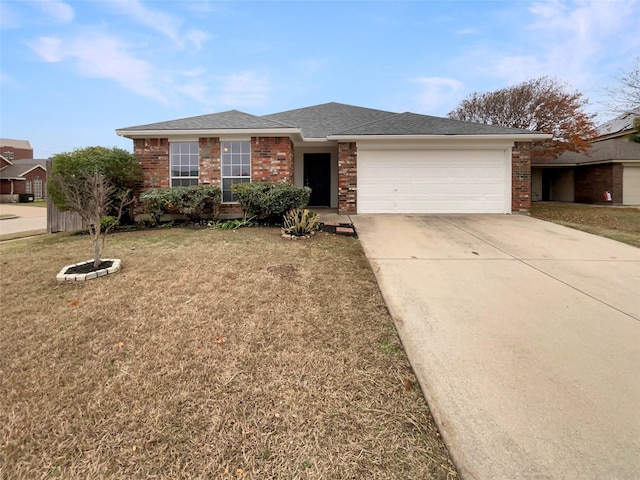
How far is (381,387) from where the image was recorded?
2.59m

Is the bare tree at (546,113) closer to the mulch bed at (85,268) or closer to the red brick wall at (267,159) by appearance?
the red brick wall at (267,159)

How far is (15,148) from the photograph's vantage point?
5659cm

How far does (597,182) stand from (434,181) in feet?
48.4

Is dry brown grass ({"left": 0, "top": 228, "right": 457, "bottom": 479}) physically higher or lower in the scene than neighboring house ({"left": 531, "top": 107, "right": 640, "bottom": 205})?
lower

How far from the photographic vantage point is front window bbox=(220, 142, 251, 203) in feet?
35.1

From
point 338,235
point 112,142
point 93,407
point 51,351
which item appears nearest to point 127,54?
point 112,142

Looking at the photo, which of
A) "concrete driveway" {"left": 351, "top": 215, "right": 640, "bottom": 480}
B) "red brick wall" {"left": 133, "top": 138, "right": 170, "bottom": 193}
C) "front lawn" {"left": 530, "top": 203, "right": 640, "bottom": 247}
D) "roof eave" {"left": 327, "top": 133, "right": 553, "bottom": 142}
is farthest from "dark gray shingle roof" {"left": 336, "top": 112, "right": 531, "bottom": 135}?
"red brick wall" {"left": 133, "top": 138, "right": 170, "bottom": 193}

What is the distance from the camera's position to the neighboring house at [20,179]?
3694 cm

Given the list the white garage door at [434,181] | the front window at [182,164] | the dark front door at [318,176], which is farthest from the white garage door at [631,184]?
the front window at [182,164]

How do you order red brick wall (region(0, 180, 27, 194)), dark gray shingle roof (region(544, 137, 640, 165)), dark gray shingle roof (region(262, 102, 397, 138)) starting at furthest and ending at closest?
red brick wall (region(0, 180, 27, 194)), dark gray shingle roof (region(544, 137, 640, 165)), dark gray shingle roof (region(262, 102, 397, 138))

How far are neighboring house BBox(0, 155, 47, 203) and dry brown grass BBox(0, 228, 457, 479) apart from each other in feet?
134

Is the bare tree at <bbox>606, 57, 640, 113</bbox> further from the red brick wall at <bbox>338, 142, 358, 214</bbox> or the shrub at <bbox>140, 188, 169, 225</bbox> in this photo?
the shrub at <bbox>140, 188, 169, 225</bbox>

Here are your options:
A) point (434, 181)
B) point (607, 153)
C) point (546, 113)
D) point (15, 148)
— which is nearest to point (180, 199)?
point (434, 181)

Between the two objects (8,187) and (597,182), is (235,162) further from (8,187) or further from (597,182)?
(8,187)
